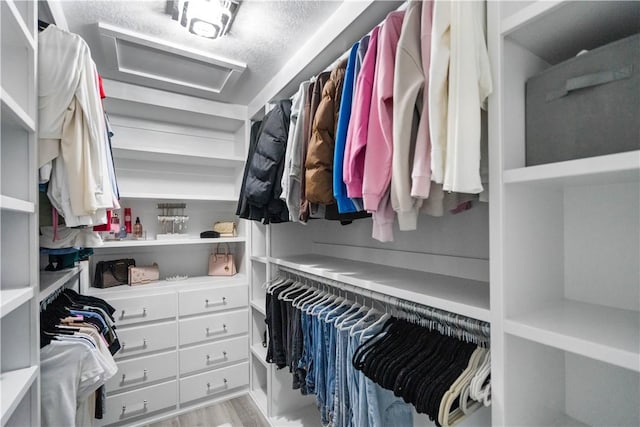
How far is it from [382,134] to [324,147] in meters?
0.34

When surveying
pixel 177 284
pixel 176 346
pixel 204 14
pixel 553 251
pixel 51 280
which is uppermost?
pixel 204 14

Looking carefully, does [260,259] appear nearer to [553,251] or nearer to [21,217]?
[21,217]

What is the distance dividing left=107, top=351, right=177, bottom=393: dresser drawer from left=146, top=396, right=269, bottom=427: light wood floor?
0.30 m

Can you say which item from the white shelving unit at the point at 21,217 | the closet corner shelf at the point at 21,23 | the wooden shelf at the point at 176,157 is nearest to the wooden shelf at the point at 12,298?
the white shelving unit at the point at 21,217

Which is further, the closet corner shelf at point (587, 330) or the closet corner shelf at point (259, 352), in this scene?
the closet corner shelf at point (259, 352)

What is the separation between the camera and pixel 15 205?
2.93 ft

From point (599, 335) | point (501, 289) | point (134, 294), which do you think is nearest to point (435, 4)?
point (501, 289)

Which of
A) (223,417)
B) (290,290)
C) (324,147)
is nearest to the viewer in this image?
(324,147)

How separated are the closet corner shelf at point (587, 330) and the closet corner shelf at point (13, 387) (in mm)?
1304

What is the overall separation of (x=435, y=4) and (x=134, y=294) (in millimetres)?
2359

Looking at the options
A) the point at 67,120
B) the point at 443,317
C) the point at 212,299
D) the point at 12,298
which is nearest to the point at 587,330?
the point at 443,317

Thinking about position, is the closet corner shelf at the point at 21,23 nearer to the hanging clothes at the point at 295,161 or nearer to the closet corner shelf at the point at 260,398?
the hanging clothes at the point at 295,161

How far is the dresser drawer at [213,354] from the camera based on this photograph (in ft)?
7.32

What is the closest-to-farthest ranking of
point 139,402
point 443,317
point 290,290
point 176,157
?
1. point 443,317
2. point 290,290
3. point 139,402
4. point 176,157
